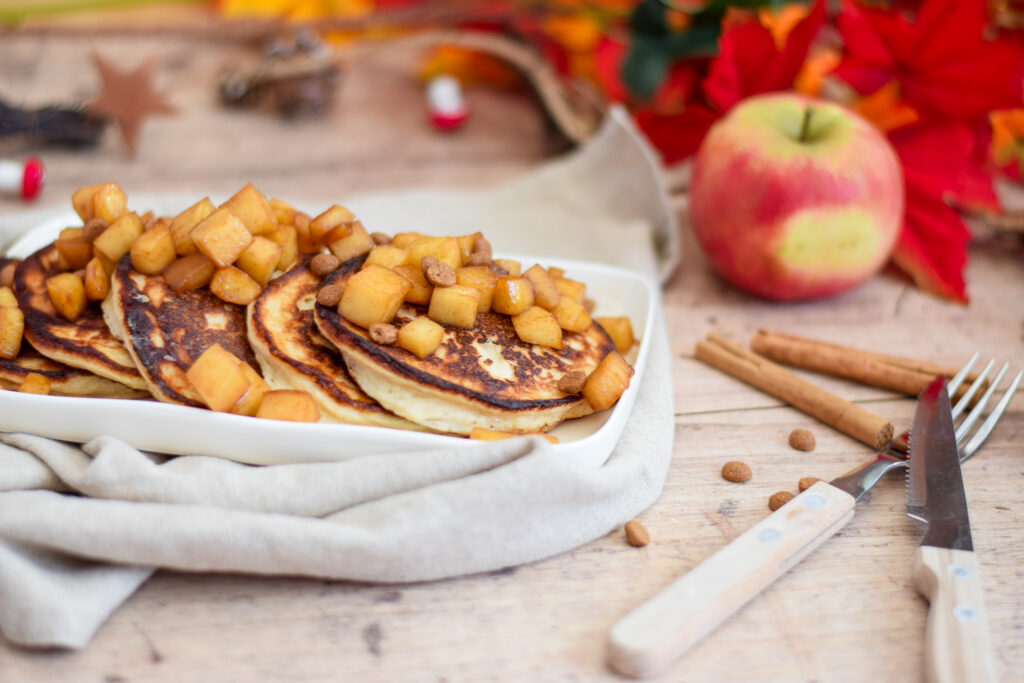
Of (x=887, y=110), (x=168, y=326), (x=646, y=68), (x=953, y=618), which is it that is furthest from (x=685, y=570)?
(x=646, y=68)

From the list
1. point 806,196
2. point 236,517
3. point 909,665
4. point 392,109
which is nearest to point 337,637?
point 236,517

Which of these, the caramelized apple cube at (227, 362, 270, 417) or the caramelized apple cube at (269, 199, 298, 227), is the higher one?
the caramelized apple cube at (269, 199, 298, 227)

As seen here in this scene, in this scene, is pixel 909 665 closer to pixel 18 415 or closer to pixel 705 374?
pixel 705 374

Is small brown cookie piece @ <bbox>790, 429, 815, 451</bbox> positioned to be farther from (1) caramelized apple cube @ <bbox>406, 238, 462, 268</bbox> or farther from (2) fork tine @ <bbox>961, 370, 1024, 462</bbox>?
(1) caramelized apple cube @ <bbox>406, 238, 462, 268</bbox>

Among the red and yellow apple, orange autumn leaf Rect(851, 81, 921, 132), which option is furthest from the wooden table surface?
orange autumn leaf Rect(851, 81, 921, 132)

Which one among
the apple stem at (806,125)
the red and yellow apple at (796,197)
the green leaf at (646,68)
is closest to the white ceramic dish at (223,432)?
the red and yellow apple at (796,197)

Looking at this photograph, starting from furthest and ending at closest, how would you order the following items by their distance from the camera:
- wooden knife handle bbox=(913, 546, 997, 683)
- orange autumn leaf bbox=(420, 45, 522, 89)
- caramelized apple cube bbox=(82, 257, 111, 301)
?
orange autumn leaf bbox=(420, 45, 522, 89) → caramelized apple cube bbox=(82, 257, 111, 301) → wooden knife handle bbox=(913, 546, 997, 683)
